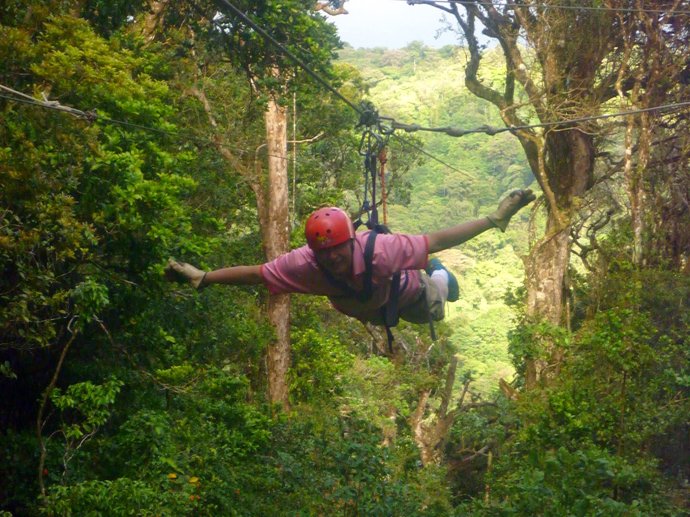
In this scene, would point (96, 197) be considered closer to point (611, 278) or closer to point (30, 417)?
point (30, 417)

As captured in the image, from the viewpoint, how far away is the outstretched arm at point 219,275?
507 centimetres

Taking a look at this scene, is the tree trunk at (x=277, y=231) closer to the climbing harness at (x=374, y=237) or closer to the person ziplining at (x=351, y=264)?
the climbing harness at (x=374, y=237)

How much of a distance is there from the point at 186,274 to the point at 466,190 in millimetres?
43769

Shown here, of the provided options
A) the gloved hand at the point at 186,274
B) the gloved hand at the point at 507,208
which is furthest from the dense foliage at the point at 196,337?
the gloved hand at the point at 507,208

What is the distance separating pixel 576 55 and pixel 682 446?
18.1 ft

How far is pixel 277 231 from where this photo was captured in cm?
1360

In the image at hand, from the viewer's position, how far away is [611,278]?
1215 centimetres

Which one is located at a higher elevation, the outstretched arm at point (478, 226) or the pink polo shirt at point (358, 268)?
the outstretched arm at point (478, 226)

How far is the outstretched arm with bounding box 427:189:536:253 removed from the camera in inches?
188

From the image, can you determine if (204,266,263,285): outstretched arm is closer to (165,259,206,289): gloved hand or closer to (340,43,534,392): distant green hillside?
(165,259,206,289): gloved hand

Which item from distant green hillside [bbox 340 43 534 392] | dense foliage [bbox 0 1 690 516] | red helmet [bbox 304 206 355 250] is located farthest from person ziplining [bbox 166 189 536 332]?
distant green hillside [bbox 340 43 534 392]

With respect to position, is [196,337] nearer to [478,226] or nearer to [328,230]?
[328,230]

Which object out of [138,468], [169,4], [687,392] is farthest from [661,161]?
[138,468]

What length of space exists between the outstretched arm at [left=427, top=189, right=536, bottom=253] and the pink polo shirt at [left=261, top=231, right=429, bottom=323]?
66mm
